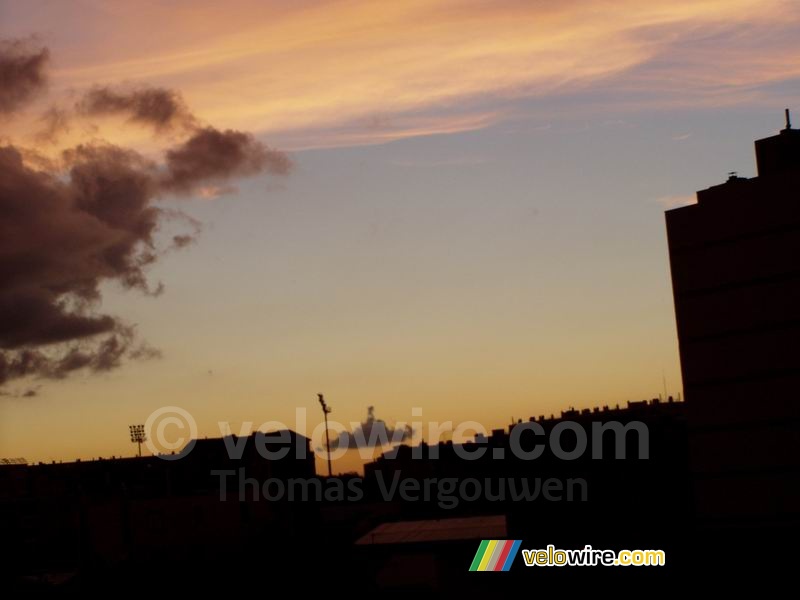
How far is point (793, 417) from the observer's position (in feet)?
123

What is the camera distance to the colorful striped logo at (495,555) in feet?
109

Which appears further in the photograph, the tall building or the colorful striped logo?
the tall building

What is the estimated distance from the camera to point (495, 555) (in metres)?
33.7

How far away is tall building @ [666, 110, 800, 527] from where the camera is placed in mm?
37531

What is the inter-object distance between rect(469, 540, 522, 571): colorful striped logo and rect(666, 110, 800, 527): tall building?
9.83 metres

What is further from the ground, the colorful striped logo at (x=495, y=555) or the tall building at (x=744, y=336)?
the tall building at (x=744, y=336)

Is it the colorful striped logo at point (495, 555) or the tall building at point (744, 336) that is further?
the tall building at point (744, 336)

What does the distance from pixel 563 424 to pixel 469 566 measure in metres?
53.4

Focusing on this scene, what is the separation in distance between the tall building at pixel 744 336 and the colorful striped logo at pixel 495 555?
32.2ft

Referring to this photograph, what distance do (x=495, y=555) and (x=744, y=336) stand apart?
12911 mm

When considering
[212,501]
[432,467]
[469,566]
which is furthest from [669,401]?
[469,566]

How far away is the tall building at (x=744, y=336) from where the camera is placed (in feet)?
123

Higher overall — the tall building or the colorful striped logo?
the tall building

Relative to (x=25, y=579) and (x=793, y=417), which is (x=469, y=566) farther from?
(x=25, y=579)
